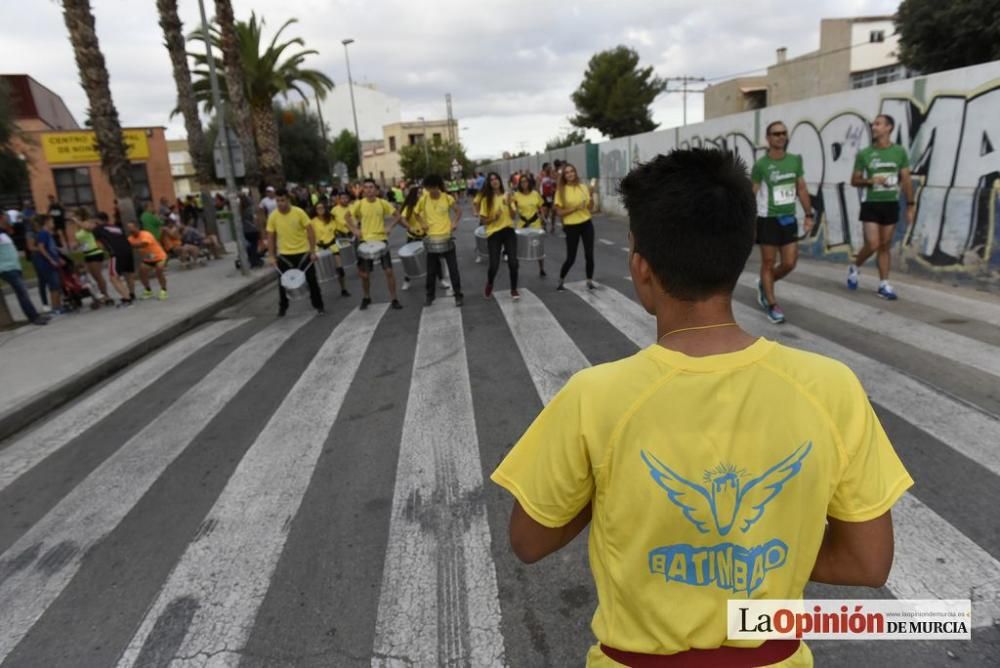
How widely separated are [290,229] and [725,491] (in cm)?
892

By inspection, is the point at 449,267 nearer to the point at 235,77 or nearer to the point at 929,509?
the point at 929,509

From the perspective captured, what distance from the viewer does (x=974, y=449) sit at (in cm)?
377

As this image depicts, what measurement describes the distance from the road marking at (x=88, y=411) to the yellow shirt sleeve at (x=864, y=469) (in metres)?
5.43

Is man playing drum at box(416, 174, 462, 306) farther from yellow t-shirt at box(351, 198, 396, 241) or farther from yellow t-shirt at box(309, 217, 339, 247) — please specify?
yellow t-shirt at box(309, 217, 339, 247)

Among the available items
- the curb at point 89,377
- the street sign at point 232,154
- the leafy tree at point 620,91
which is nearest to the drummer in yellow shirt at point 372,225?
the curb at point 89,377

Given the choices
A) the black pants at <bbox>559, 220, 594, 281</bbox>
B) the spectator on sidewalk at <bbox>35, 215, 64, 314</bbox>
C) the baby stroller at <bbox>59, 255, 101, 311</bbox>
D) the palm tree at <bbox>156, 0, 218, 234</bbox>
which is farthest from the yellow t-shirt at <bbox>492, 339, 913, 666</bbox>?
the palm tree at <bbox>156, 0, 218, 234</bbox>

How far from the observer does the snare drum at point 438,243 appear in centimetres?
891

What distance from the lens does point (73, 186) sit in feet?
103

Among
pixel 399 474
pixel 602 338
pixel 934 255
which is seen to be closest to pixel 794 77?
pixel 934 255

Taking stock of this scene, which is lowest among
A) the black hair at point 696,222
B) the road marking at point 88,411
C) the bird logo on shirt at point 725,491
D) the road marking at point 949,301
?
the road marking at point 88,411

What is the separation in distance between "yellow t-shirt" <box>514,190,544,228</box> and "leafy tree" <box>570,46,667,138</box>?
5159cm

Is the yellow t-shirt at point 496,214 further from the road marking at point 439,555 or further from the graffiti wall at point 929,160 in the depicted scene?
the road marking at point 439,555

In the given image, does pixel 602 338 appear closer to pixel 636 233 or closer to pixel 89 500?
pixel 89 500

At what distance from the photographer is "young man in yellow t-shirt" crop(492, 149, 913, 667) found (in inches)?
45.7
